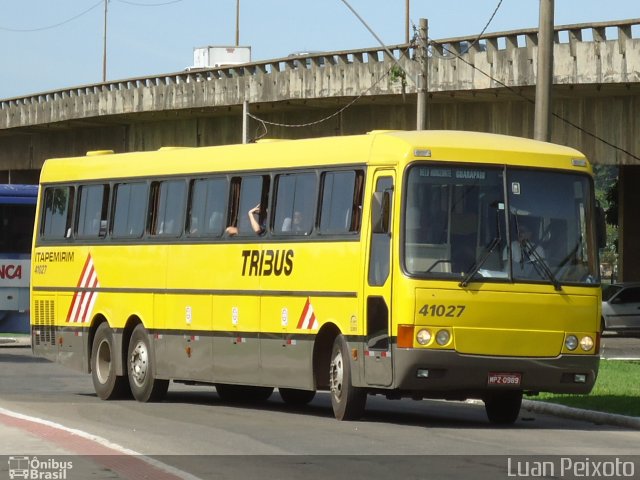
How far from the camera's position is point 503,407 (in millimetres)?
18953

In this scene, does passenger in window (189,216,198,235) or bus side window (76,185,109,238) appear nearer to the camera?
Result: passenger in window (189,216,198,235)

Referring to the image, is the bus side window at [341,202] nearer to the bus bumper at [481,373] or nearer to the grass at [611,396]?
the bus bumper at [481,373]

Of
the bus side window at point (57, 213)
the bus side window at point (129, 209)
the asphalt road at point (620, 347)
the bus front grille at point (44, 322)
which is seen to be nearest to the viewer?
the bus side window at point (129, 209)

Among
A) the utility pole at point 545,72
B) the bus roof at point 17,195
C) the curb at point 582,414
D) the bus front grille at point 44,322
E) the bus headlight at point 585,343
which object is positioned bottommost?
the curb at point 582,414

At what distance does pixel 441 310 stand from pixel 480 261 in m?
0.65

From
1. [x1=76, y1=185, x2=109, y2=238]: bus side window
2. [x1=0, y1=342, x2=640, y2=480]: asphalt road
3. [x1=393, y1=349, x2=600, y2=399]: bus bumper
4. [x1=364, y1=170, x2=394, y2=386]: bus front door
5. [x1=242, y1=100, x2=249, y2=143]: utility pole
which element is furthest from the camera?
[x1=242, y1=100, x2=249, y2=143]: utility pole

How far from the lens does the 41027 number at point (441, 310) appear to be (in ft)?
57.0

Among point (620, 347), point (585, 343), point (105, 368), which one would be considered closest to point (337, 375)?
point (585, 343)

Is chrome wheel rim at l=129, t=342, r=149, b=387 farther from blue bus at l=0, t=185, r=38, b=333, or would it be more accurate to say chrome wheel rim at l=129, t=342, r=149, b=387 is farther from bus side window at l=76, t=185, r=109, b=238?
blue bus at l=0, t=185, r=38, b=333

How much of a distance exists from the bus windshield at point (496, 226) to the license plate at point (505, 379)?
38.1 inches

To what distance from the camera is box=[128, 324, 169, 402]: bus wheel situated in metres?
21.8

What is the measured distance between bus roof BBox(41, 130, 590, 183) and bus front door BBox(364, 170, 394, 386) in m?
0.40

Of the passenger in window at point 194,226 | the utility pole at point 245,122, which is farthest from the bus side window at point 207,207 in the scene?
the utility pole at point 245,122

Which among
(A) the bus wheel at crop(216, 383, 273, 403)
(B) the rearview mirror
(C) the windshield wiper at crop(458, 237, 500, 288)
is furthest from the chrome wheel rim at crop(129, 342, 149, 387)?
(C) the windshield wiper at crop(458, 237, 500, 288)
